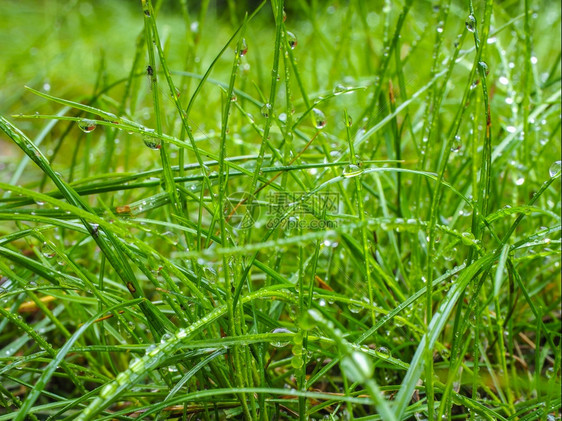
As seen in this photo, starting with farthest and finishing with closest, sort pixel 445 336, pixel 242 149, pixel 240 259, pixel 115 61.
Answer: pixel 115 61
pixel 242 149
pixel 445 336
pixel 240 259

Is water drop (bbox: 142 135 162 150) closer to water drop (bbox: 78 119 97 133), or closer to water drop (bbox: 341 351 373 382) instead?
water drop (bbox: 78 119 97 133)

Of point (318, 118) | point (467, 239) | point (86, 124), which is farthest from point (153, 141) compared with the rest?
point (467, 239)

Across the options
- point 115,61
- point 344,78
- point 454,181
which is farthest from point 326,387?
point 115,61

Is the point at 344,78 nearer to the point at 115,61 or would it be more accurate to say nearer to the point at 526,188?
the point at 526,188

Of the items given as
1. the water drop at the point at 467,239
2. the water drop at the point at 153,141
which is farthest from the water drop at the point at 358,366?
the water drop at the point at 153,141

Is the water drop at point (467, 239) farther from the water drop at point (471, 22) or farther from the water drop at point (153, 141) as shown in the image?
the water drop at point (153, 141)

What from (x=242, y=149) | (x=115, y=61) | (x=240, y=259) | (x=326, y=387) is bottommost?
(x=326, y=387)

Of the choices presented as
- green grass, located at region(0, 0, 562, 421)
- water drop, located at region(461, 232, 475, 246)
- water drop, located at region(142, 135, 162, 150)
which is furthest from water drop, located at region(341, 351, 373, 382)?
water drop, located at region(142, 135, 162, 150)

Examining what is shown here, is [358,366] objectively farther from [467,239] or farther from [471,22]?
[471,22]
